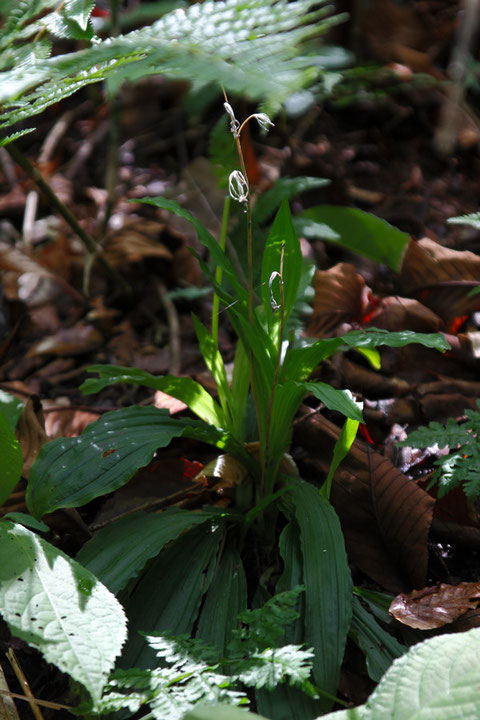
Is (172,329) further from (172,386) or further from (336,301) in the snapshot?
(172,386)

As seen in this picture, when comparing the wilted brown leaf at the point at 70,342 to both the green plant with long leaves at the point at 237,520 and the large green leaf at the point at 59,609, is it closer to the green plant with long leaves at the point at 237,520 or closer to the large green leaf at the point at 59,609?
the green plant with long leaves at the point at 237,520

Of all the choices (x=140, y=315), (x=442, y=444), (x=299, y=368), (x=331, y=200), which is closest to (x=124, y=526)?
(x=299, y=368)

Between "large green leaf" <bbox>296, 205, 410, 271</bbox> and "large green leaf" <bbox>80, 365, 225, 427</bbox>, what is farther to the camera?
"large green leaf" <bbox>296, 205, 410, 271</bbox>

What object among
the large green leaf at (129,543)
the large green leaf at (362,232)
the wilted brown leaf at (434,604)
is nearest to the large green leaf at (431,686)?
the wilted brown leaf at (434,604)

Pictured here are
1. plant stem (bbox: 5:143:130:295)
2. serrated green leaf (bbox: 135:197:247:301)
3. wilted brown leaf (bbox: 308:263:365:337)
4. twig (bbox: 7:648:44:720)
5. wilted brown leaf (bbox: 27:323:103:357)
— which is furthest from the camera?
wilted brown leaf (bbox: 27:323:103:357)

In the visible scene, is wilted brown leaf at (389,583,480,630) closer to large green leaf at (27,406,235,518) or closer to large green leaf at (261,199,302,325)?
large green leaf at (27,406,235,518)

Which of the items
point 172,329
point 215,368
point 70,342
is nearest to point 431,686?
point 215,368

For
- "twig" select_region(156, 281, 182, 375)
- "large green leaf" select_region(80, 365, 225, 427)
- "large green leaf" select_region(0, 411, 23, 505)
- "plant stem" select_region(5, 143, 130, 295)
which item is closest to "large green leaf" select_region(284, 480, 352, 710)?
"large green leaf" select_region(80, 365, 225, 427)
